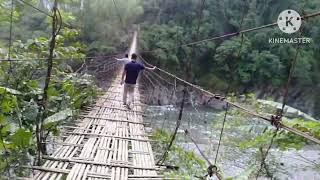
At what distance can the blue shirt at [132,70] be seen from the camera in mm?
3686

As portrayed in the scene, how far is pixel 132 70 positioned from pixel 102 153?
1653 millimetres

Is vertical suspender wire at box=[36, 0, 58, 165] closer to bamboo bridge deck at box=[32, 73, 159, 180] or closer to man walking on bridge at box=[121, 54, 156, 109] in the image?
bamboo bridge deck at box=[32, 73, 159, 180]

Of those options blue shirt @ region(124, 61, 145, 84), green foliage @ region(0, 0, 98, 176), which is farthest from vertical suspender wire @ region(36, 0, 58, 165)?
blue shirt @ region(124, 61, 145, 84)

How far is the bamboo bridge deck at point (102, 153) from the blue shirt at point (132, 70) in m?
0.62

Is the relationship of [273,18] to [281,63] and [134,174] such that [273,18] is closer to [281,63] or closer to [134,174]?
[281,63]

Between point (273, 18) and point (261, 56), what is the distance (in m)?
3.38

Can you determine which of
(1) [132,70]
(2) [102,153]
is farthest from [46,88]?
(1) [132,70]

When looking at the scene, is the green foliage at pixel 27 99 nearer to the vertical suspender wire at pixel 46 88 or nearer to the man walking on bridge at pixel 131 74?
the vertical suspender wire at pixel 46 88

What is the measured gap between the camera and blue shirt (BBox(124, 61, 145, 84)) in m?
3.69

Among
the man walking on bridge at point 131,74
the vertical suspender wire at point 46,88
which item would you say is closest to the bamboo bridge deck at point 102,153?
the vertical suspender wire at point 46,88

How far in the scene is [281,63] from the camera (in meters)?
14.9

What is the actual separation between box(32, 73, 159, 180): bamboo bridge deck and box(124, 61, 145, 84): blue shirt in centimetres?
62

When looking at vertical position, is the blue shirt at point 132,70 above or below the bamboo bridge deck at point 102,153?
above

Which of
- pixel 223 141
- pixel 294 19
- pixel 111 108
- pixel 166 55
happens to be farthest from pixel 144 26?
pixel 294 19
